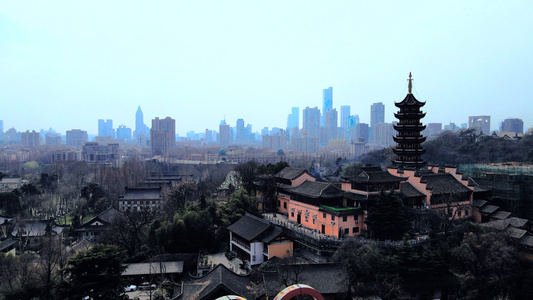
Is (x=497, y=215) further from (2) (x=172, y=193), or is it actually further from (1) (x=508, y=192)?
(2) (x=172, y=193)

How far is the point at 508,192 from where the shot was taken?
76.6 ft

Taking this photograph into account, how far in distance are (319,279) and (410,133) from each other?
1740cm

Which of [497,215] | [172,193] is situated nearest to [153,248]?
[172,193]

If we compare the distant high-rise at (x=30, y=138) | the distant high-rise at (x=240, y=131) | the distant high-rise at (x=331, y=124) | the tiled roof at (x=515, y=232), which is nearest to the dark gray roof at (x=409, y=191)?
the tiled roof at (x=515, y=232)

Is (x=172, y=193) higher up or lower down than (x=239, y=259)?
higher up

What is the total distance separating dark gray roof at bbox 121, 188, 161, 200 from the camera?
36.2 meters

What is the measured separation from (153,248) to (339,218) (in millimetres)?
11829

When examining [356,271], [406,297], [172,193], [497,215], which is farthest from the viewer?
[172,193]

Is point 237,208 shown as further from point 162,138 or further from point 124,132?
point 124,132

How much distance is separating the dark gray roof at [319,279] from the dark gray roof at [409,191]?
8.10 m

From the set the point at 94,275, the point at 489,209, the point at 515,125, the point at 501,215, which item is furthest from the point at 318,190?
the point at 515,125

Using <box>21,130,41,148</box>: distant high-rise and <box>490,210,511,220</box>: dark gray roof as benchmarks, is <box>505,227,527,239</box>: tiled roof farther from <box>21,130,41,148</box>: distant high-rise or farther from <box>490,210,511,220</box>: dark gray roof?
<box>21,130,41,148</box>: distant high-rise

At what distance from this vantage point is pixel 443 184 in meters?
22.8

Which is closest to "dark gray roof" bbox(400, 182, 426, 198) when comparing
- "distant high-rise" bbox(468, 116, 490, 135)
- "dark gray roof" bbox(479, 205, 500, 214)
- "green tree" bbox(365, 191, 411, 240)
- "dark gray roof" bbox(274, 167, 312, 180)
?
"green tree" bbox(365, 191, 411, 240)
